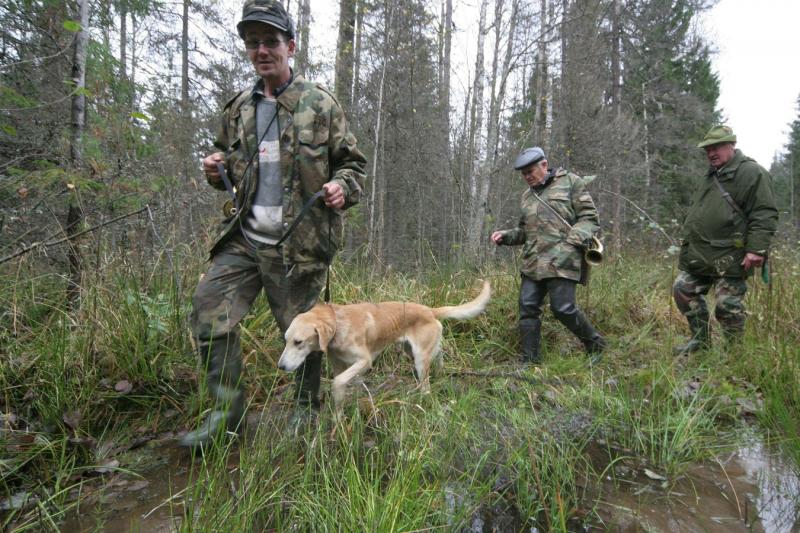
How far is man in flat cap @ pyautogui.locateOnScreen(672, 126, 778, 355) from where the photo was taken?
3.91 meters

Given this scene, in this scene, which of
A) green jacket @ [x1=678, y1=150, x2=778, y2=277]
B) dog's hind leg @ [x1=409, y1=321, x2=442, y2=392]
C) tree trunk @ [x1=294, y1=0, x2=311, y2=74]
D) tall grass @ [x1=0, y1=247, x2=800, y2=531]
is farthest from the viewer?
tree trunk @ [x1=294, y1=0, x2=311, y2=74]

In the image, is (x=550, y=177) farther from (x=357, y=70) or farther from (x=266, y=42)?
(x=357, y=70)

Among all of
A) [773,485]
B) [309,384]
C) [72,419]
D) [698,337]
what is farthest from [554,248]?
[72,419]

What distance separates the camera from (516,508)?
80.9 inches

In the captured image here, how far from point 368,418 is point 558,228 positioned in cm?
284

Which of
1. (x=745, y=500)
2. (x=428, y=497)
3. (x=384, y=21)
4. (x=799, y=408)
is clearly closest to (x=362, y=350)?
(x=428, y=497)

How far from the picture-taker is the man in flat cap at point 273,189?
246 cm

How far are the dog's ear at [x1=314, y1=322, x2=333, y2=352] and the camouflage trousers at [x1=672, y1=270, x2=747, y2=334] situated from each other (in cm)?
323

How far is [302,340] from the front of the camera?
2.61m

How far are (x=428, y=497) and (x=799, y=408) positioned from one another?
2386 millimetres

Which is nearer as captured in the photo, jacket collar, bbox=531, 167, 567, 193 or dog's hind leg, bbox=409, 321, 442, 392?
Answer: dog's hind leg, bbox=409, 321, 442, 392

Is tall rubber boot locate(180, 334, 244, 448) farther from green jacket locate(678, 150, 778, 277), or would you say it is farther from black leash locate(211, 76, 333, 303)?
green jacket locate(678, 150, 778, 277)

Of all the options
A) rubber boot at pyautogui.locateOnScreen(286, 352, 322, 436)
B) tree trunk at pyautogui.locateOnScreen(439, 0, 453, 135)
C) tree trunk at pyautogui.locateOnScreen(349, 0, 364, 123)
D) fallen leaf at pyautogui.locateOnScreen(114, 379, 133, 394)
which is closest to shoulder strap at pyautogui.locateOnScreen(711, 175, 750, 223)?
rubber boot at pyautogui.locateOnScreen(286, 352, 322, 436)

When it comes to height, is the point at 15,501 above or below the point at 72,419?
below
